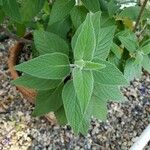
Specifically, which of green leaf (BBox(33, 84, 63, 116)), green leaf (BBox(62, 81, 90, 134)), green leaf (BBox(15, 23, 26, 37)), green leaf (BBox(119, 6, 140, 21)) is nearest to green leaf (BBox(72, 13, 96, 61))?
green leaf (BBox(62, 81, 90, 134))

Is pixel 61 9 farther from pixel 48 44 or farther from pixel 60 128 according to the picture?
→ pixel 60 128

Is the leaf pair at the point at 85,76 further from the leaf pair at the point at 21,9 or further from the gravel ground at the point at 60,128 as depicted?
the gravel ground at the point at 60,128

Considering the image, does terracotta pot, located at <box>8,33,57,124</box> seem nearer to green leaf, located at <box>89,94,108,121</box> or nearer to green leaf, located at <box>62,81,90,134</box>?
green leaf, located at <box>89,94,108,121</box>

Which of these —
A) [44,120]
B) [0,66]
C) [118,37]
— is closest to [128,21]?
[118,37]

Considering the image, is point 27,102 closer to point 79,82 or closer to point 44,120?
point 44,120

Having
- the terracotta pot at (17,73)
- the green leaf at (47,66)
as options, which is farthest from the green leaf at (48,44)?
the terracotta pot at (17,73)
